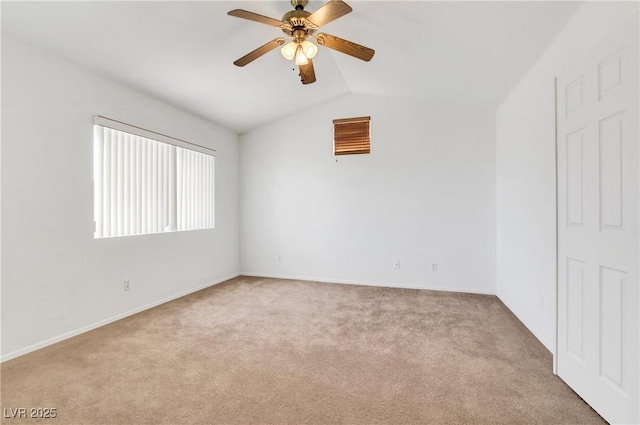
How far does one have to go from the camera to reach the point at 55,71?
8.81 feet

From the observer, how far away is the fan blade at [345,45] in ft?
7.41

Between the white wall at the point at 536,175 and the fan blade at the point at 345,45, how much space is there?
4.69ft

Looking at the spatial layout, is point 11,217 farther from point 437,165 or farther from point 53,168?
point 437,165

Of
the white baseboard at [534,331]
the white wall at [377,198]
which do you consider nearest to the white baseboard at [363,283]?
the white wall at [377,198]

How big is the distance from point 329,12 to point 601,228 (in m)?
2.17

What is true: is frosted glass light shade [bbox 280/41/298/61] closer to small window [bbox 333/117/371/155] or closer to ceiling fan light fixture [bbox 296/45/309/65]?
ceiling fan light fixture [bbox 296/45/309/65]

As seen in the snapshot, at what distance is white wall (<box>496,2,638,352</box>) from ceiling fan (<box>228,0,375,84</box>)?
1.43 m

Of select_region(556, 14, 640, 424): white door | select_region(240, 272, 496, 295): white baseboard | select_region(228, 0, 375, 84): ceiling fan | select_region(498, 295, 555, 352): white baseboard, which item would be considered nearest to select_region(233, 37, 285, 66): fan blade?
select_region(228, 0, 375, 84): ceiling fan

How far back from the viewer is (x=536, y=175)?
2.80 meters

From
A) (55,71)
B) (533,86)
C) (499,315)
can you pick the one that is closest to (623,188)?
(533,86)

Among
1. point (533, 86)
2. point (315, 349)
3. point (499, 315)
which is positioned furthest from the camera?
point (499, 315)

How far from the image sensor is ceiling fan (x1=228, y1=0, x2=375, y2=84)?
6.63 ft

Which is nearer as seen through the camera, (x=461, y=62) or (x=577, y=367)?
(x=577, y=367)

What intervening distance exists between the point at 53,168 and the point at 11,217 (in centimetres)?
53
